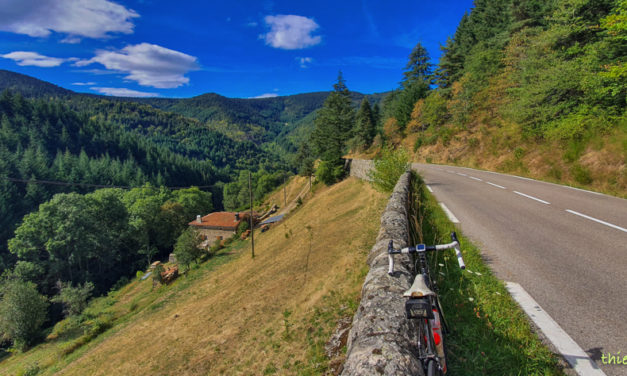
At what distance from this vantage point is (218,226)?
161 feet

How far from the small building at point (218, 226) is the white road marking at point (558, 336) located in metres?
47.3

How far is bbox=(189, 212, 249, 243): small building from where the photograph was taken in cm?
4812

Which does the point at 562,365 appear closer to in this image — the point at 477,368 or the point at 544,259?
the point at 477,368

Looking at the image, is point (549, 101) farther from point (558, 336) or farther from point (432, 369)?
point (432, 369)

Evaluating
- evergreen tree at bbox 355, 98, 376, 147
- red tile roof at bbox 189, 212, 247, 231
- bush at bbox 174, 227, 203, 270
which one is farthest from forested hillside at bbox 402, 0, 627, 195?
red tile roof at bbox 189, 212, 247, 231

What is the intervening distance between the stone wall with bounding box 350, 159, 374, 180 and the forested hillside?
390 inches

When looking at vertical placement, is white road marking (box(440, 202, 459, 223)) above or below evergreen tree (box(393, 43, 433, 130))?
below

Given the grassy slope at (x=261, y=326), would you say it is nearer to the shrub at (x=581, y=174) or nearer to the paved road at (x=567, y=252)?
the paved road at (x=567, y=252)

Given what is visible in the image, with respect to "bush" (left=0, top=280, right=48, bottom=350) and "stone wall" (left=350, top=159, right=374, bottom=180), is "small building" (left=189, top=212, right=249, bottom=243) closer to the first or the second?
"bush" (left=0, top=280, right=48, bottom=350)

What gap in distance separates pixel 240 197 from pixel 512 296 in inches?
3801

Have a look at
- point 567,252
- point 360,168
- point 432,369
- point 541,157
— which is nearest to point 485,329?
point 432,369

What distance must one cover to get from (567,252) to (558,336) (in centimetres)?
285

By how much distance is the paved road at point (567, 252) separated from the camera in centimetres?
294

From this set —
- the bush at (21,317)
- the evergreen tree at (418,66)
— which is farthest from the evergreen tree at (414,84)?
the bush at (21,317)
